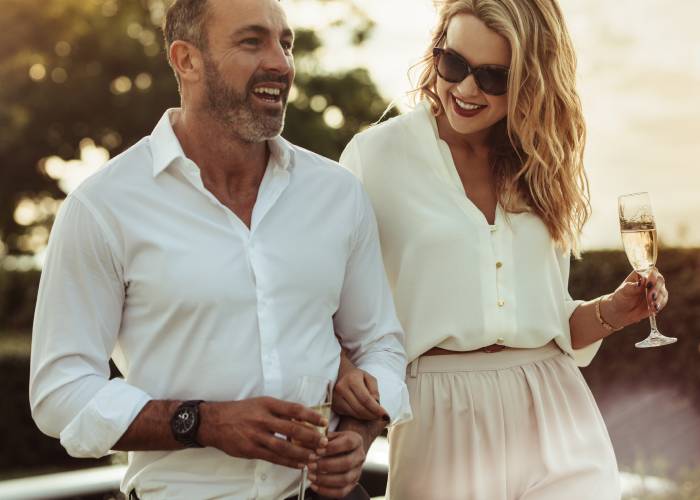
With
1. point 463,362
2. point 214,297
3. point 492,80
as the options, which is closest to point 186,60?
point 214,297

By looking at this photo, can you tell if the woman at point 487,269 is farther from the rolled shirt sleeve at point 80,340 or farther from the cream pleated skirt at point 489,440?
the rolled shirt sleeve at point 80,340

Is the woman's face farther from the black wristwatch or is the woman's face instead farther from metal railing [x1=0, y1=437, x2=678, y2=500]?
metal railing [x1=0, y1=437, x2=678, y2=500]

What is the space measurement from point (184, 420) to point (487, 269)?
54.3 inches

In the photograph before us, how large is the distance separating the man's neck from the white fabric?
0.27 ft

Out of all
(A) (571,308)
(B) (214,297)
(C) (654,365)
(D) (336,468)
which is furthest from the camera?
(C) (654,365)

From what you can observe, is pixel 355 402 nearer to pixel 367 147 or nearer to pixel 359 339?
pixel 359 339

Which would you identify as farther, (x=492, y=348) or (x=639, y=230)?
(x=639, y=230)

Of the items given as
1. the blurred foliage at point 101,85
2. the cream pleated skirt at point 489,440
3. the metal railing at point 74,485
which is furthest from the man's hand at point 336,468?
the blurred foliage at point 101,85

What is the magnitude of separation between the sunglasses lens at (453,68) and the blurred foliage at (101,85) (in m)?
17.0

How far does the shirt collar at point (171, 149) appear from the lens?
357cm

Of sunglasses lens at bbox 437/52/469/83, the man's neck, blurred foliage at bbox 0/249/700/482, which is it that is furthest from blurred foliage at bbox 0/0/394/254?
the man's neck

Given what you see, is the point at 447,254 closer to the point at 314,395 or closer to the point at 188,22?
the point at 314,395

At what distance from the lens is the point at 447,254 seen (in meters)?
4.11

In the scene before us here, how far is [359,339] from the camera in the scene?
3859mm
